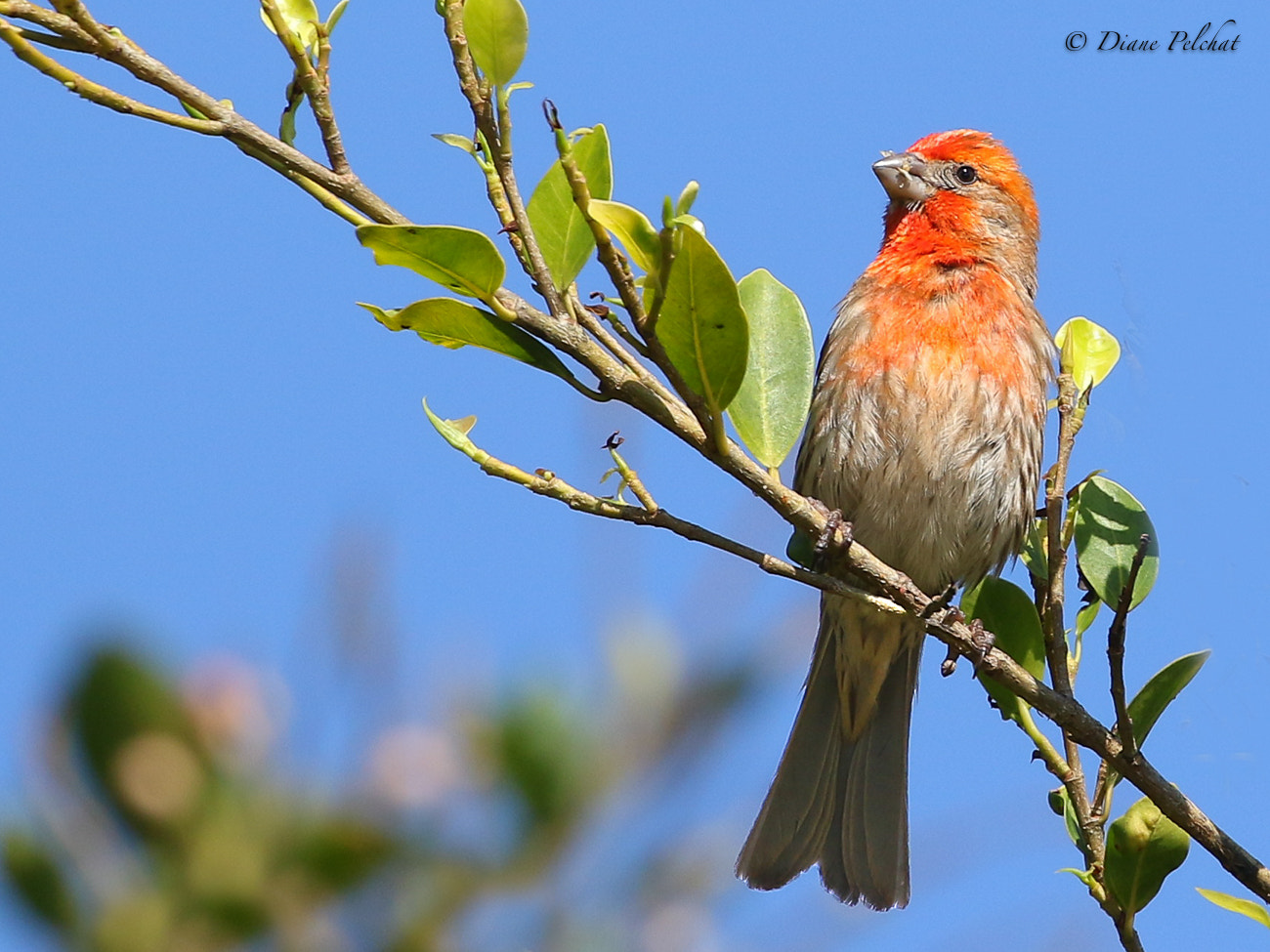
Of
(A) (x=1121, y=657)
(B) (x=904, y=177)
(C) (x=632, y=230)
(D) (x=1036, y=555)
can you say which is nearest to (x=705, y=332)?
(C) (x=632, y=230)

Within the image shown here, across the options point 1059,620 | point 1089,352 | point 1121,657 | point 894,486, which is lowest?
point 1121,657

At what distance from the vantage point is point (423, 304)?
2.65 metres

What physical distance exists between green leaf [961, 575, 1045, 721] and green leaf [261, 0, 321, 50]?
2302mm

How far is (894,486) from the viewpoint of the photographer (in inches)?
218

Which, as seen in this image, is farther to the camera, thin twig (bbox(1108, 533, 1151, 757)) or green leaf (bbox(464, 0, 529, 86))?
thin twig (bbox(1108, 533, 1151, 757))

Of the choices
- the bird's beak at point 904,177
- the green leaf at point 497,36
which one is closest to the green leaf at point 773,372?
the green leaf at point 497,36

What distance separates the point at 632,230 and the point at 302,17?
86 centimetres

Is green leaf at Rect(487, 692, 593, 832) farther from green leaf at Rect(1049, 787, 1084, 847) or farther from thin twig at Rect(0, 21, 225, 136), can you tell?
green leaf at Rect(1049, 787, 1084, 847)

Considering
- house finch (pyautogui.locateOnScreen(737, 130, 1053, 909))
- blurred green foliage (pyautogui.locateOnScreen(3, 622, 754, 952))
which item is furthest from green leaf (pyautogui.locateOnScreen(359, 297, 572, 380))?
house finch (pyautogui.locateOnScreen(737, 130, 1053, 909))

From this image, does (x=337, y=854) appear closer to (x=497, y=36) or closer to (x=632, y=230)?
(x=632, y=230)

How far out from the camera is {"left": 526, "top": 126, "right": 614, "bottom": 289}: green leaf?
2.80 metres

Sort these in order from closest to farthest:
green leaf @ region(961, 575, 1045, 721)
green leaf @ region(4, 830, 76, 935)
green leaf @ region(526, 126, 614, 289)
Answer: green leaf @ region(4, 830, 76, 935) → green leaf @ region(526, 126, 614, 289) → green leaf @ region(961, 575, 1045, 721)

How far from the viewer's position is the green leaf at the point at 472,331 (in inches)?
106

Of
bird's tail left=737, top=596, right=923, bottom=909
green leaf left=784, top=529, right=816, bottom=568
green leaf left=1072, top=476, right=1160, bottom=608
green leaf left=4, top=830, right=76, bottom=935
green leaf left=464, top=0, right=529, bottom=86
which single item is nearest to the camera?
green leaf left=4, top=830, right=76, bottom=935
